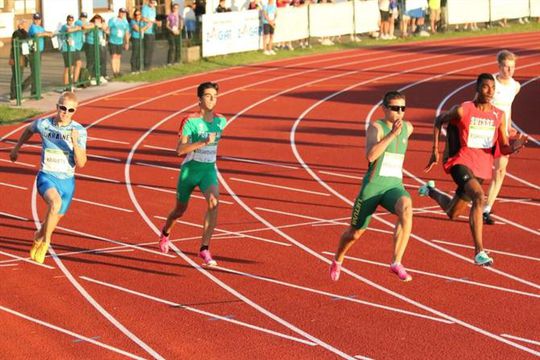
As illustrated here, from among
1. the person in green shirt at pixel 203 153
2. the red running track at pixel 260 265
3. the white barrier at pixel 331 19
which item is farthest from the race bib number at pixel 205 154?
the white barrier at pixel 331 19

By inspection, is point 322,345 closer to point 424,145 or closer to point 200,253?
point 200,253

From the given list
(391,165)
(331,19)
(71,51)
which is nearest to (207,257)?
(391,165)

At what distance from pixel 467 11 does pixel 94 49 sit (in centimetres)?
1863

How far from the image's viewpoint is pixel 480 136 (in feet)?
40.2

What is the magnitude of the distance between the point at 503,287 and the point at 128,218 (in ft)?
17.5

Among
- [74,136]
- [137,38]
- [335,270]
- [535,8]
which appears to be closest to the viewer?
[335,270]

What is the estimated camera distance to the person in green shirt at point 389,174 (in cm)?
1086

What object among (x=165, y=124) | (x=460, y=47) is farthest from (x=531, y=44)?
(x=165, y=124)

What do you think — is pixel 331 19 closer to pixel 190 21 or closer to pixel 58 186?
pixel 190 21

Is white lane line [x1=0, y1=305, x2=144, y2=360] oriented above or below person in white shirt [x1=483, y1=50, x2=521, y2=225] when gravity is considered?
below

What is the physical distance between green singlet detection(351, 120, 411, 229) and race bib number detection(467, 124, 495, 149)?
4.38 ft

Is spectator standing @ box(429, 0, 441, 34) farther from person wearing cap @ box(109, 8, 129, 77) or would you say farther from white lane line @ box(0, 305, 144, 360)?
white lane line @ box(0, 305, 144, 360)

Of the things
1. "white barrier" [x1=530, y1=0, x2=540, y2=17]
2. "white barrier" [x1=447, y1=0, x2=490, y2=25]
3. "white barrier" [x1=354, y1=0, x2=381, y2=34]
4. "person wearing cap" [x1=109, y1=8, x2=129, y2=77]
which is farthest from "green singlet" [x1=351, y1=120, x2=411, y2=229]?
"white barrier" [x1=530, y1=0, x2=540, y2=17]

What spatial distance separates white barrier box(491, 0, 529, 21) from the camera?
4512 cm
